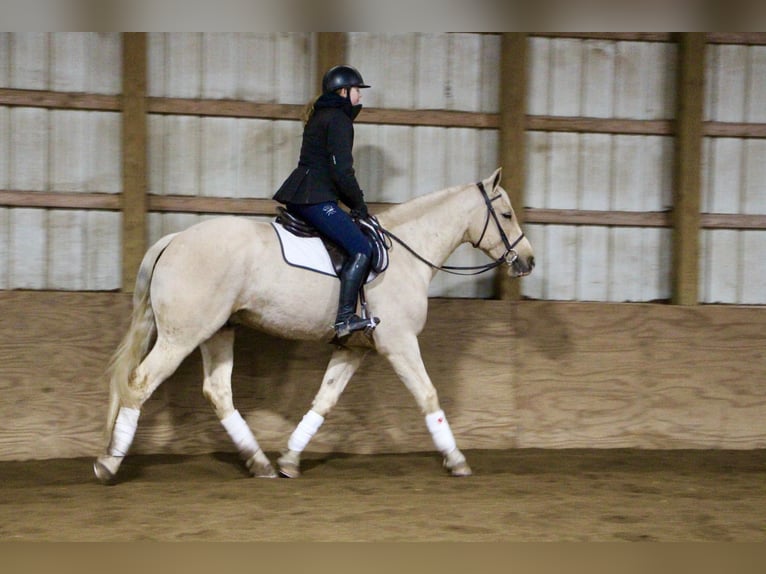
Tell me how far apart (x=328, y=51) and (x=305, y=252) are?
200 centimetres

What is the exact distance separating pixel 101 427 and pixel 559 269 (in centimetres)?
386

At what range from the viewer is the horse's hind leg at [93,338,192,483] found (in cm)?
549

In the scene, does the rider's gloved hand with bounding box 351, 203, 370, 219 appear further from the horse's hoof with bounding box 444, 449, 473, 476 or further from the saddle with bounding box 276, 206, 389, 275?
the horse's hoof with bounding box 444, 449, 473, 476

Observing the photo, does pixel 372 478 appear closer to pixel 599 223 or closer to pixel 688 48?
pixel 599 223

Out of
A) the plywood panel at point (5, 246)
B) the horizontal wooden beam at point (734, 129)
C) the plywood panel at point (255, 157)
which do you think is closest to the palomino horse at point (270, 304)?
the plywood panel at point (255, 157)

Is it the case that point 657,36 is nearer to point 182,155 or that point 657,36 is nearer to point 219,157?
point 219,157

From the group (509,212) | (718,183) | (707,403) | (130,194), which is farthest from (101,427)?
(718,183)

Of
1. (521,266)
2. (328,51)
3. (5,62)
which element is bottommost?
(521,266)

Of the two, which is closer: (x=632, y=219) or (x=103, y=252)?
(x=103, y=252)

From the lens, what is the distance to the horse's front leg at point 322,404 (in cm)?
596

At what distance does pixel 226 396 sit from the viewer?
5961 mm

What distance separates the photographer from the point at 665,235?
7.57m

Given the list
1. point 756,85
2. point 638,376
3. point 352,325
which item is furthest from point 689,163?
point 352,325

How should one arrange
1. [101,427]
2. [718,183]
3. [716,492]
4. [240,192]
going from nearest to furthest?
1. [716,492]
2. [101,427]
3. [240,192]
4. [718,183]
